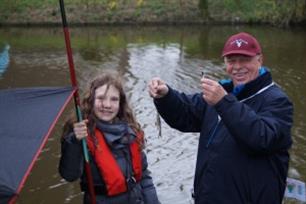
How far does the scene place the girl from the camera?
10.9ft

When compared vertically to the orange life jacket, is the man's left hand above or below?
above

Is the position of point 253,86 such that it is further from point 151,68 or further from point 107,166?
point 151,68

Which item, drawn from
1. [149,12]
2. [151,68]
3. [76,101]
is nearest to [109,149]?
[76,101]

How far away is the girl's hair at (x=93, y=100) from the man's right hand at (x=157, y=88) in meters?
0.46

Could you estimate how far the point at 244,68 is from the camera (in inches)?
116

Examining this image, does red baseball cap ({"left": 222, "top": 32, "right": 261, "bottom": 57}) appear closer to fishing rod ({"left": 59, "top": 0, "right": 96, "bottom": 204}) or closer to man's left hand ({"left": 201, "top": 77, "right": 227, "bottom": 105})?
man's left hand ({"left": 201, "top": 77, "right": 227, "bottom": 105})

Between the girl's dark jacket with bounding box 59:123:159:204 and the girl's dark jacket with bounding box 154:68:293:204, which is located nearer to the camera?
the girl's dark jacket with bounding box 154:68:293:204

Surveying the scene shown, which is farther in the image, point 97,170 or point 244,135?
point 97,170

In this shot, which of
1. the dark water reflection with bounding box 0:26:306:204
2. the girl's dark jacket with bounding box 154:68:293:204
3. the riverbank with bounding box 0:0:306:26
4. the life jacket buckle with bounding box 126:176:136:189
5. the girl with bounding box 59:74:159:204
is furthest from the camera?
the riverbank with bounding box 0:0:306:26

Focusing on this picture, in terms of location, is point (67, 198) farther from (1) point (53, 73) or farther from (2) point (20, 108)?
(1) point (53, 73)

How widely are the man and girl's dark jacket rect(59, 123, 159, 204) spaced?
1.79ft

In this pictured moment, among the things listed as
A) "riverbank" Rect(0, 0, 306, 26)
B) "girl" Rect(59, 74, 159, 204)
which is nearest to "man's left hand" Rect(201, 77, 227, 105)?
"girl" Rect(59, 74, 159, 204)

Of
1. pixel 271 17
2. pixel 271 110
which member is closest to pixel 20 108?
pixel 271 110

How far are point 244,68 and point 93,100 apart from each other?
3.66ft
